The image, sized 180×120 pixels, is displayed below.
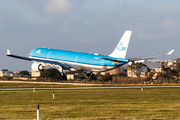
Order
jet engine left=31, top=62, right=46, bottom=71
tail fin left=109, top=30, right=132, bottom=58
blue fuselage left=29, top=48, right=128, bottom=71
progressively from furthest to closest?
1. jet engine left=31, top=62, right=46, bottom=71
2. blue fuselage left=29, top=48, right=128, bottom=71
3. tail fin left=109, top=30, right=132, bottom=58

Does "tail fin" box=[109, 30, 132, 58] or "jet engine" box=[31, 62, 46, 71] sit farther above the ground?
"tail fin" box=[109, 30, 132, 58]

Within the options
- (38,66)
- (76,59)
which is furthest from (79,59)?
(38,66)

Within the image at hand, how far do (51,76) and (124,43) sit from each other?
53.4 metres

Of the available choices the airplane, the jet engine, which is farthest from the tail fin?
the jet engine

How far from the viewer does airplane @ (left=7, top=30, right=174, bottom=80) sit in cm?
6912

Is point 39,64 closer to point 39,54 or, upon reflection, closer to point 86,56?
point 39,54

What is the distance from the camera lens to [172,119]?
77.3 ft

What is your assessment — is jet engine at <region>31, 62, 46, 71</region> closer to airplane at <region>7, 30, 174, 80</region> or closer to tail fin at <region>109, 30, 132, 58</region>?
airplane at <region>7, 30, 174, 80</region>

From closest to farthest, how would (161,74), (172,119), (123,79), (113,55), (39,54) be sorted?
(172,119) → (113,55) → (39,54) → (123,79) → (161,74)

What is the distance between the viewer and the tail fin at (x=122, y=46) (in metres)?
69.0

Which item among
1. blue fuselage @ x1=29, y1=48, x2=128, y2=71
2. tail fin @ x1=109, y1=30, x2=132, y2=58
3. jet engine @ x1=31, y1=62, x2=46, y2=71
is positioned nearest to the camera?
tail fin @ x1=109, y1=30, x2=132, y2=58

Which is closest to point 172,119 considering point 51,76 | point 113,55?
point 113,55

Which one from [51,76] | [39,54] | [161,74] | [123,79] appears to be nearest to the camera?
[39,54]

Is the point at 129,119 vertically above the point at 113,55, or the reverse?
the point at 113,55
